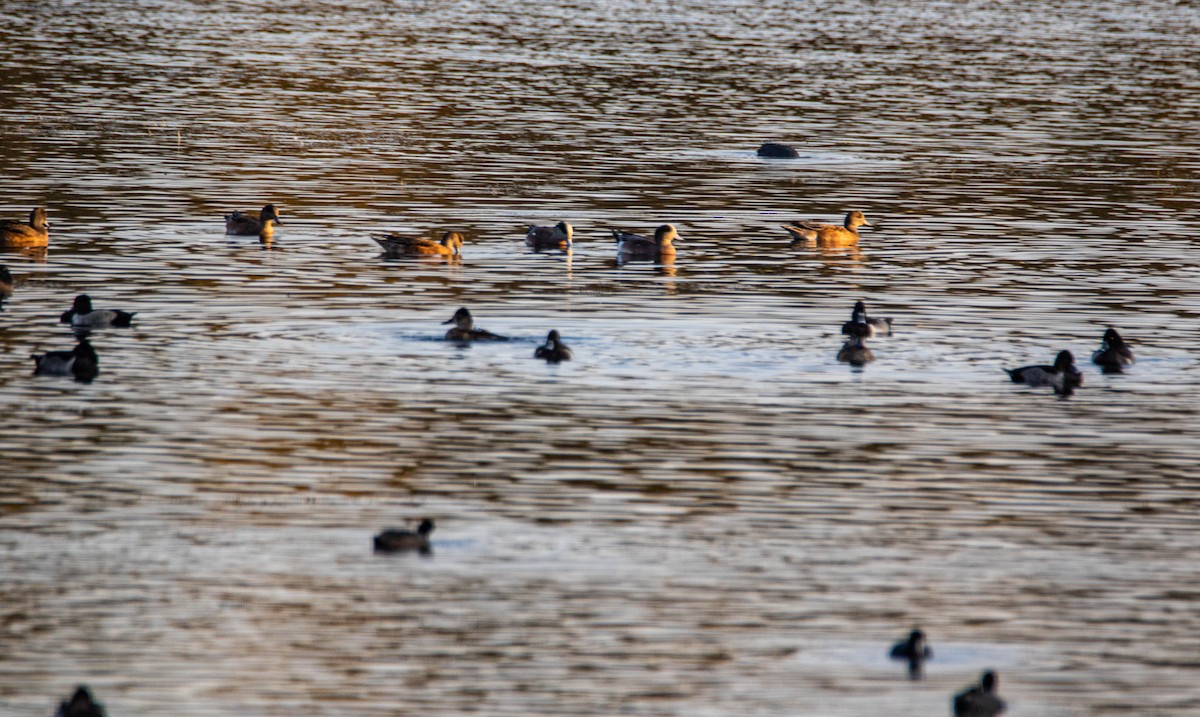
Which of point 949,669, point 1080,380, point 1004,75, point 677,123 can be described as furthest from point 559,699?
point 1004,75

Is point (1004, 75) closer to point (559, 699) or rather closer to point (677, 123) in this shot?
point (677, 123)

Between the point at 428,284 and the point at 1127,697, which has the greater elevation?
the point at 428,284

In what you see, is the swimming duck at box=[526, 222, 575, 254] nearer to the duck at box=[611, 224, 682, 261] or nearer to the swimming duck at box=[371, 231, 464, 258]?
the duck at box=[611, 224, 682, 261]

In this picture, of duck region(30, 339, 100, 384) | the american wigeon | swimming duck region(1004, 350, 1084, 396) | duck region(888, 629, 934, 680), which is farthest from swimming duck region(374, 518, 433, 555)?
the american wigeon

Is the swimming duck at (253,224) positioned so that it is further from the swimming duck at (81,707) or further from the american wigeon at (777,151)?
the swimming duck at (81,707)

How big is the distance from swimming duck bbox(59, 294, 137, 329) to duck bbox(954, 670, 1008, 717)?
1578cm

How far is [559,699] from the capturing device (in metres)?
14.6

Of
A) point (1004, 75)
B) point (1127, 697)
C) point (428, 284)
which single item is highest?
point (1004, 75)

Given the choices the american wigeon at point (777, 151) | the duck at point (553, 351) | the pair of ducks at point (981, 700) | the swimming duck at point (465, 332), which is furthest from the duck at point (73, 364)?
the american wigeon at point (777, 151)

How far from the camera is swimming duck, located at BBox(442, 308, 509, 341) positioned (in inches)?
1065

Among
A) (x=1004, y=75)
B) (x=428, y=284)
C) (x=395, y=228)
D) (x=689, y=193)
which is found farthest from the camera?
(x=1004, y=75)

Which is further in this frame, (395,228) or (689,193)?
(689,193)

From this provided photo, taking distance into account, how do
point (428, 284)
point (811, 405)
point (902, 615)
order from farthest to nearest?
point (428, 284)
point (811, 405)
point (902, 615)

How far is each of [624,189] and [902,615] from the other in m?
28.0
